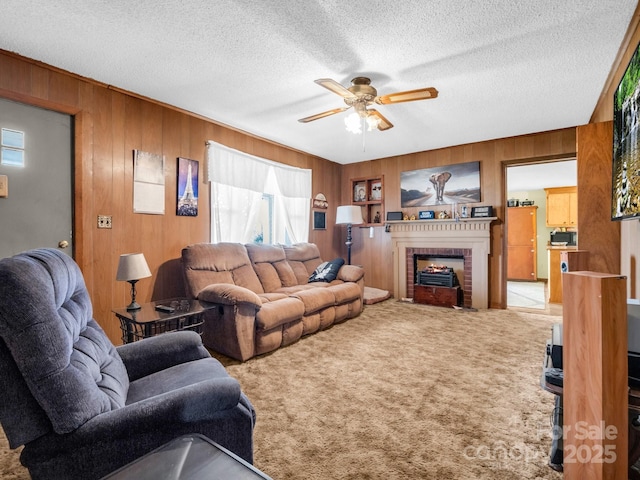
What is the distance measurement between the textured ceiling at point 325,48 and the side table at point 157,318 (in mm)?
2059

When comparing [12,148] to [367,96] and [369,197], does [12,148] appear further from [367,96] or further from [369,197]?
[369,197]

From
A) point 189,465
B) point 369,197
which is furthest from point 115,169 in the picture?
point 369,197

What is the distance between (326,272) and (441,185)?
2.52 metres

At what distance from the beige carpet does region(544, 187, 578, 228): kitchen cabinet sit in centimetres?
540

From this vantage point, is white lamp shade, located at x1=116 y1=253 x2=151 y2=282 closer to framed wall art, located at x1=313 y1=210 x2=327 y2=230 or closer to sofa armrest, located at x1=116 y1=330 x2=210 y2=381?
A: sofa armrest, located at x1=116 y1=330 x2=210 y2=381

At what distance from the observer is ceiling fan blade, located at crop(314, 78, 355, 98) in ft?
7.86

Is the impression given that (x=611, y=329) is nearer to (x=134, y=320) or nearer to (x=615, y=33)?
(x=615, y=33)

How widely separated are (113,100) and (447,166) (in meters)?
4.62

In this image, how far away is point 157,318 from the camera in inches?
96.0

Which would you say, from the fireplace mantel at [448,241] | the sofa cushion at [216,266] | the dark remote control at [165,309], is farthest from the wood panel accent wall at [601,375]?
the fireplace mantel at [448,241]

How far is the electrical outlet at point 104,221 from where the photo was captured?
2979 mm

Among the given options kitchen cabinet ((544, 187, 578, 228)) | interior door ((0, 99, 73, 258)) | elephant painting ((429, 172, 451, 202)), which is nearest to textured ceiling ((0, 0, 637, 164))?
interior door ((0, 99, 73, 258))

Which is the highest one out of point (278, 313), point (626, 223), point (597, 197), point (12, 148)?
point (12, 148)

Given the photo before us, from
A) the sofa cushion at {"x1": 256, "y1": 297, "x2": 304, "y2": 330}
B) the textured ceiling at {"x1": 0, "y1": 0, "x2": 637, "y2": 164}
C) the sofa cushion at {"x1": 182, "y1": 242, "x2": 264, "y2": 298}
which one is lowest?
the sofa cushion at {"x1": 256, "y1": 297, "x2": 304, "y2": 330}
